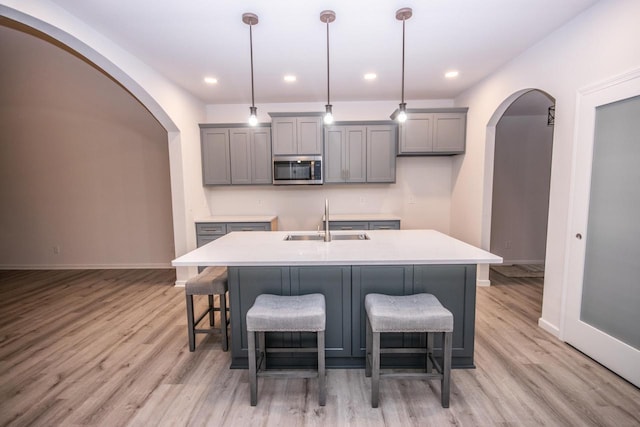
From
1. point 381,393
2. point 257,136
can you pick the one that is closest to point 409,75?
point 257,136

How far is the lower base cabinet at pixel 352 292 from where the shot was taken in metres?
1.94

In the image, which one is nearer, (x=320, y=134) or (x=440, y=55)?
(x=440, y=55)

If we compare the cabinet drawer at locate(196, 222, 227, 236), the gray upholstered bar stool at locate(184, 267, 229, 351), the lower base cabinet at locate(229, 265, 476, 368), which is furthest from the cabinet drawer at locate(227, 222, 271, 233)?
the lower base cabinet at locate(229, 265, 476, 368)

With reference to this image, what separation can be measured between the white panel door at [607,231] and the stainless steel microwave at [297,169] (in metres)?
2.84

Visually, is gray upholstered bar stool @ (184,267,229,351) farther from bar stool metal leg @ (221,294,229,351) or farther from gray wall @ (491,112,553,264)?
gray wall @ (491,112,553,264)

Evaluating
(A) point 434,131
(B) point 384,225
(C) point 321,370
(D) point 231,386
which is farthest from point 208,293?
(A) point 434,131

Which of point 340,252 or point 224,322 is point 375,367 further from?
point 224,322

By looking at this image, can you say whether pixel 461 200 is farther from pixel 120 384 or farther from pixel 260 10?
pixel 120 384

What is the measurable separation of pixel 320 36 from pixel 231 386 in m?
3.00

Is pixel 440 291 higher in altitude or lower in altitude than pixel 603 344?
higher

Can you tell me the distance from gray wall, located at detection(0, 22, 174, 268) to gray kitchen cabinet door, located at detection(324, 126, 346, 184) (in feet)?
8.59

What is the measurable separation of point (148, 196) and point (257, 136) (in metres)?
2.10

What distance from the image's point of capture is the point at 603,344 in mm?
2000

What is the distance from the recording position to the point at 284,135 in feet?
13.3
